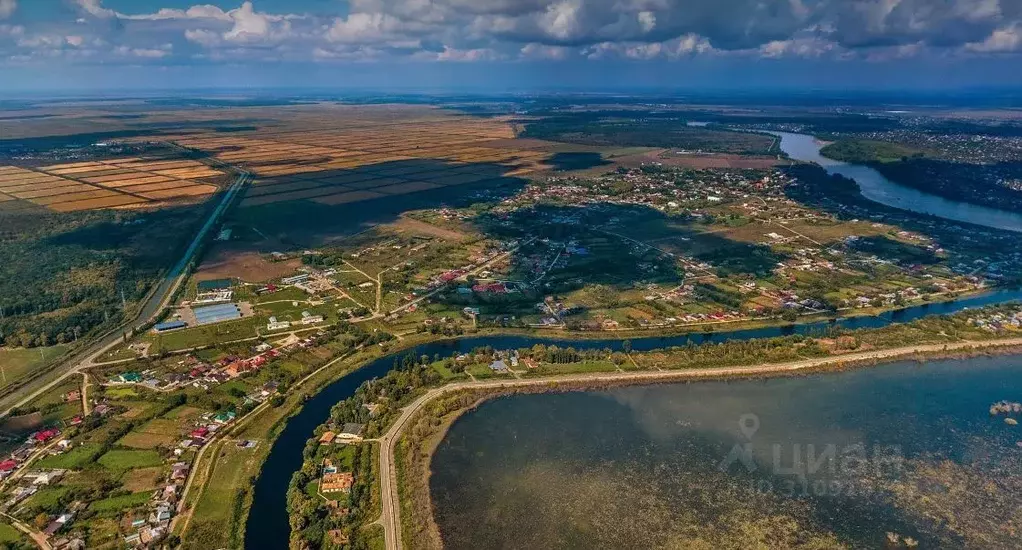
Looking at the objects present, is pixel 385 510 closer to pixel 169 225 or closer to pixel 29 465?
pixel 29 465

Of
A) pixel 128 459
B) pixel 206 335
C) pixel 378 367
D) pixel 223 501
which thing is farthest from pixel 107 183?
pixel 223 501

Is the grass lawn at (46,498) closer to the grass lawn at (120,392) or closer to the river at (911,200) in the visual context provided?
the grass lawn at (120,392)

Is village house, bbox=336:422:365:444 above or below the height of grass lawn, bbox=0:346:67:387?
below

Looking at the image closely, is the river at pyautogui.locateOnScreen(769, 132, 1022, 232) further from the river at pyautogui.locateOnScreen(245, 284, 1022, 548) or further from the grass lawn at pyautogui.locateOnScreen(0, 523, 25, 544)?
the grass lawn at pyautogui.locateOnScreen(0, 523, 25, 544)

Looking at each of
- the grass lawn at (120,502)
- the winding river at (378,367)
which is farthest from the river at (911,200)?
the grass lawn at (120,502)

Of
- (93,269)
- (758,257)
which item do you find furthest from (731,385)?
(93,269)

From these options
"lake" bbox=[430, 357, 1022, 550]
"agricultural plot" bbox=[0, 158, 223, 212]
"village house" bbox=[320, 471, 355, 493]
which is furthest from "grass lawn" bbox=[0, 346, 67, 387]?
"agricultural plot" bbox=[0, 158, 223, 212]
